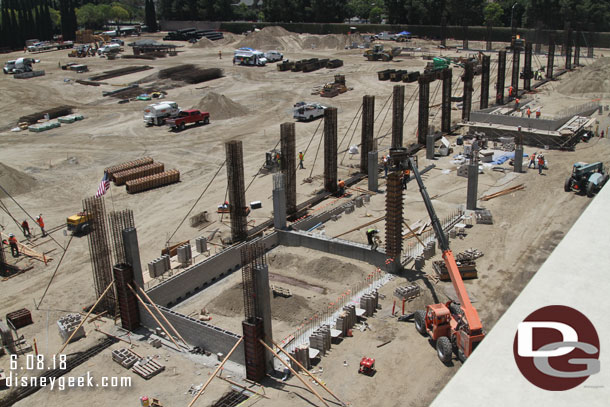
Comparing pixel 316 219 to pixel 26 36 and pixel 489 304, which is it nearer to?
pixel 489 304

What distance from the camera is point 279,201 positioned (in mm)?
27875

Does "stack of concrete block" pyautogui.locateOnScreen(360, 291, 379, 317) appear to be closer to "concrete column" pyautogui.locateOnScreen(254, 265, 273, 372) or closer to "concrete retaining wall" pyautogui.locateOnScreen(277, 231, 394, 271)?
"concrete retaining wall" pyautogui.locateOnScreen(277, 231, 394, 271)

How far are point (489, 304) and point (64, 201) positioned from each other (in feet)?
79.2

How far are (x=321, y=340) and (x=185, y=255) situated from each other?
28.8 feet

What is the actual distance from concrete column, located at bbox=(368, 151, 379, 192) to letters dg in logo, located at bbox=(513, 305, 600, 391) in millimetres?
16983

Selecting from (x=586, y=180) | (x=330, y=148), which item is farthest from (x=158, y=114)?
(x=586, y=180)

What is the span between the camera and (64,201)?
35469mm

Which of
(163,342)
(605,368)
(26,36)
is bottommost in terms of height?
(163,342)

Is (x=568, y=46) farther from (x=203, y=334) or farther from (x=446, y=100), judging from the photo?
(x=203, y=334)

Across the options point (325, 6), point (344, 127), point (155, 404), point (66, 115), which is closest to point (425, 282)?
point (155, 404)

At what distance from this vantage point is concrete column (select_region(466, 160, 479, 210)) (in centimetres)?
3063

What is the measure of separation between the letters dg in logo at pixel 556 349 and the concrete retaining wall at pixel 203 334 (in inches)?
324

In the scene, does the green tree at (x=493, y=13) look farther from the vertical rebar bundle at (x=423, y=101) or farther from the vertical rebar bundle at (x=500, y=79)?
the vertical rebar bundle at (x=423, y=101)

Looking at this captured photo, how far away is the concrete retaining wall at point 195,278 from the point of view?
76.9 feet
